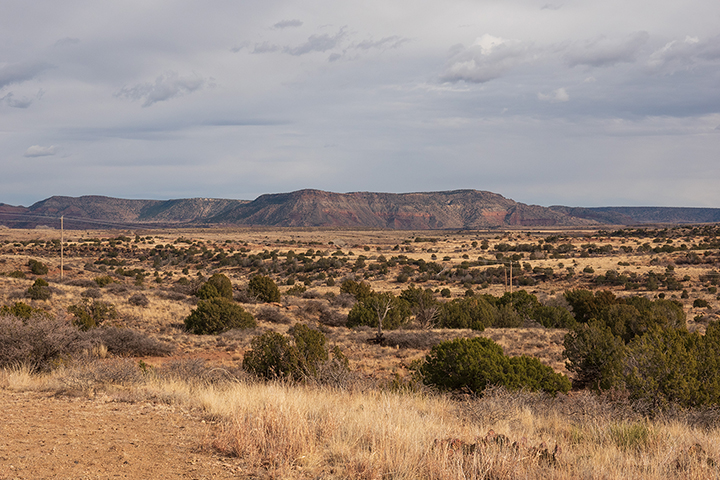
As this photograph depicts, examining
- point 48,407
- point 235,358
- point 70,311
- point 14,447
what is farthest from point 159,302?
point 14,447

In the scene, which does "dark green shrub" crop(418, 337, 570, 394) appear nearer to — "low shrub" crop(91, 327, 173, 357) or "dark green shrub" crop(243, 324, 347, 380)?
"dark green shrub" crop(243, 324, 347, 380)

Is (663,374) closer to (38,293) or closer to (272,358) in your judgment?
(272,358)

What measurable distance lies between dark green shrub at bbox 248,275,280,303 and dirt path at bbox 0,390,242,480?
23291 mm

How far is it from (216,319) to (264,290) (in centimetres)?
932

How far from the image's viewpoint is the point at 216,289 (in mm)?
28688

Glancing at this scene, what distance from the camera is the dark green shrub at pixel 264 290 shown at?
30.0m

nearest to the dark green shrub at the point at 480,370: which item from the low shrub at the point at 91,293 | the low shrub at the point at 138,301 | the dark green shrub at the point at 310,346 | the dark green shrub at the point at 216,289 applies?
the dark green shrub at the point at 310,346

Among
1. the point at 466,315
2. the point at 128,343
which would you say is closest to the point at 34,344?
the point at 128,343

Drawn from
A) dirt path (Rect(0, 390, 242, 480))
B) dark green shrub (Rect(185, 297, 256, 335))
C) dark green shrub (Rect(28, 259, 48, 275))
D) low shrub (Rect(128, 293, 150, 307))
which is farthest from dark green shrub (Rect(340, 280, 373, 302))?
dirt path (Rect(0, 390, 242, 480))

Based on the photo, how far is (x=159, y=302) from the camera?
85.9ft

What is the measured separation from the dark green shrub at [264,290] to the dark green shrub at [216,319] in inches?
320

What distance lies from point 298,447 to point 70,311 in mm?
18232

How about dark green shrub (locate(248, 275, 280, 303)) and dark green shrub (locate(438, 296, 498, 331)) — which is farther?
dark green shrub (locate(248, 275, 280, 303))

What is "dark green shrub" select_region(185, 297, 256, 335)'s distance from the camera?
20.8m
